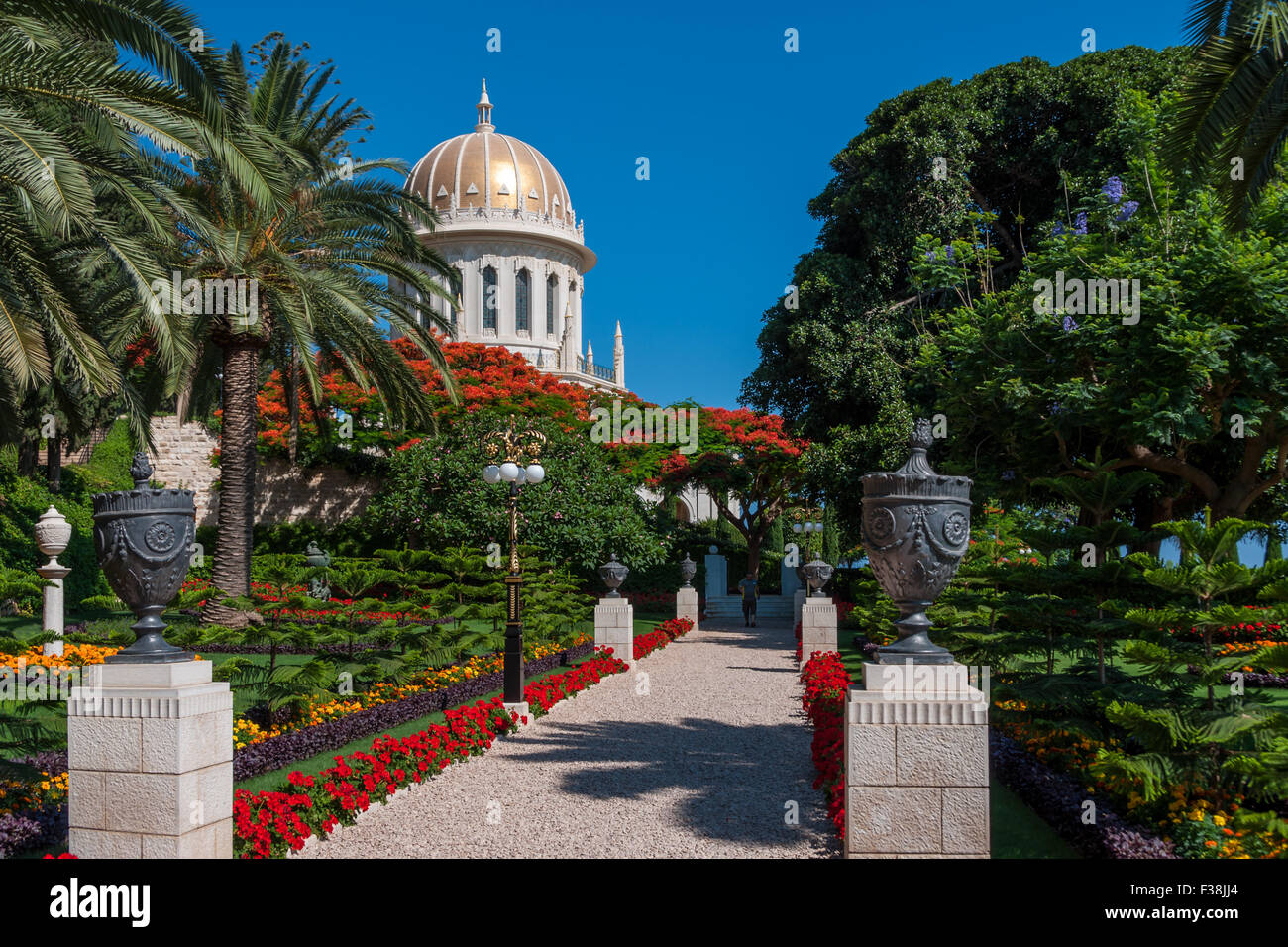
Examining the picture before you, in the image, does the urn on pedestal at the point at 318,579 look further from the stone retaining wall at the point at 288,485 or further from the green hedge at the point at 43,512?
the stone retaining wall at the point at 288,485

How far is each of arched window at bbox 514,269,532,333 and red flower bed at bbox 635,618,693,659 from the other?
26738 millimetres

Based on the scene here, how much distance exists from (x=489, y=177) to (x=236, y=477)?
113 feet

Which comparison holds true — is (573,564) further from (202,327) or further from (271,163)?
(271,163)

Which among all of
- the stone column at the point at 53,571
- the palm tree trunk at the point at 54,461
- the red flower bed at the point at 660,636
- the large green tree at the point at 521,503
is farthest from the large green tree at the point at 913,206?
the palm tree trunk at the point at 54,461

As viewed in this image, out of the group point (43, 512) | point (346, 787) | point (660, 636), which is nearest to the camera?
point (346, 787)

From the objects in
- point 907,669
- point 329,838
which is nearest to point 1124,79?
point 907,669

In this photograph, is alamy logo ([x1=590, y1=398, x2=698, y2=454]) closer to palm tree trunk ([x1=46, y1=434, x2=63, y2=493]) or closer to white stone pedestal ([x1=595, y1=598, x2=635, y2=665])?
white stone pedestal ([x1=595, y1=598, x2=635, y2=665])

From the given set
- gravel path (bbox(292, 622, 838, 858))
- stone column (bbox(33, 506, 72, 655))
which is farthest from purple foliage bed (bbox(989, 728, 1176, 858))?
stone column (bbox(33, 506, 72, 655))

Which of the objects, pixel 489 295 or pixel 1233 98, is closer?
pixel 1233 98

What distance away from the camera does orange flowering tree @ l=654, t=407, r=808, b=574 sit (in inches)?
1294

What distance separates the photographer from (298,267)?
14961 millimetres

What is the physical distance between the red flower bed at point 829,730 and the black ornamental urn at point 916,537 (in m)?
0.79

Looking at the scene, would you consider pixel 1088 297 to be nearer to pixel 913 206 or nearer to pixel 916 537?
pixel 913 206
